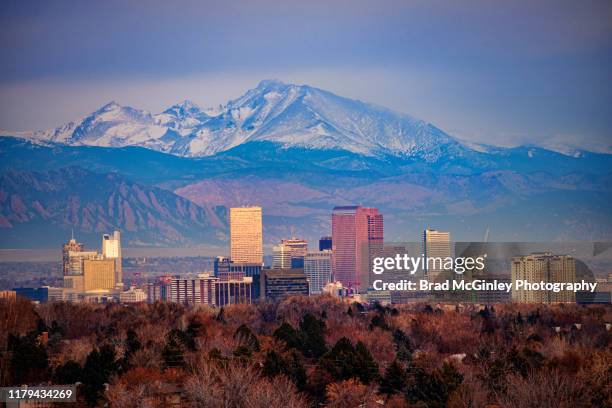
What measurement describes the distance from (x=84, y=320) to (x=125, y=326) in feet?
20.4

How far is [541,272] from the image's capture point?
14975 cm

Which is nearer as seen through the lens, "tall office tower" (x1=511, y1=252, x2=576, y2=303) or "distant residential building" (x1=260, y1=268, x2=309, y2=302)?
"tall office tower" (x1=511, y1=252, x2=576, y2=303)

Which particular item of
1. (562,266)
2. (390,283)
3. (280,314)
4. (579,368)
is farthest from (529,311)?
(390,283)

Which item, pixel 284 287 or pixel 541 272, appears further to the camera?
pixel 284 287

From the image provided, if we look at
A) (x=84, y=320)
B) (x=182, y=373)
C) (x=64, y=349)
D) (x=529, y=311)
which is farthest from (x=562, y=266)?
(x=182, y=373)

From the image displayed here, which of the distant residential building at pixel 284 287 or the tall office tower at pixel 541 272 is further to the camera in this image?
the distant residential building at pixel 284 287

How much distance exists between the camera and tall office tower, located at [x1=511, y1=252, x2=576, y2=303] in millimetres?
139875

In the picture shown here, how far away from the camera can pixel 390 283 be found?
643ft

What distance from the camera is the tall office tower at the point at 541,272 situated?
5507 inches

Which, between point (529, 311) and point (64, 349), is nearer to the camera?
point (64, 349)

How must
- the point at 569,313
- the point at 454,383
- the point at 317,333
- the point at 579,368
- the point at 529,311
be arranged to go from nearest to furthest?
the point at 454,383 → the point at 579,368 → the point at 317,333 → the point at 569,313 → the point at 529,311

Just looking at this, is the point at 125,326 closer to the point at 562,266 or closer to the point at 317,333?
the point at 317,333

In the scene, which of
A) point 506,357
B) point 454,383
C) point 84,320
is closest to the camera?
point 454,383

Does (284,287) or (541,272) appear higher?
(541,272)
